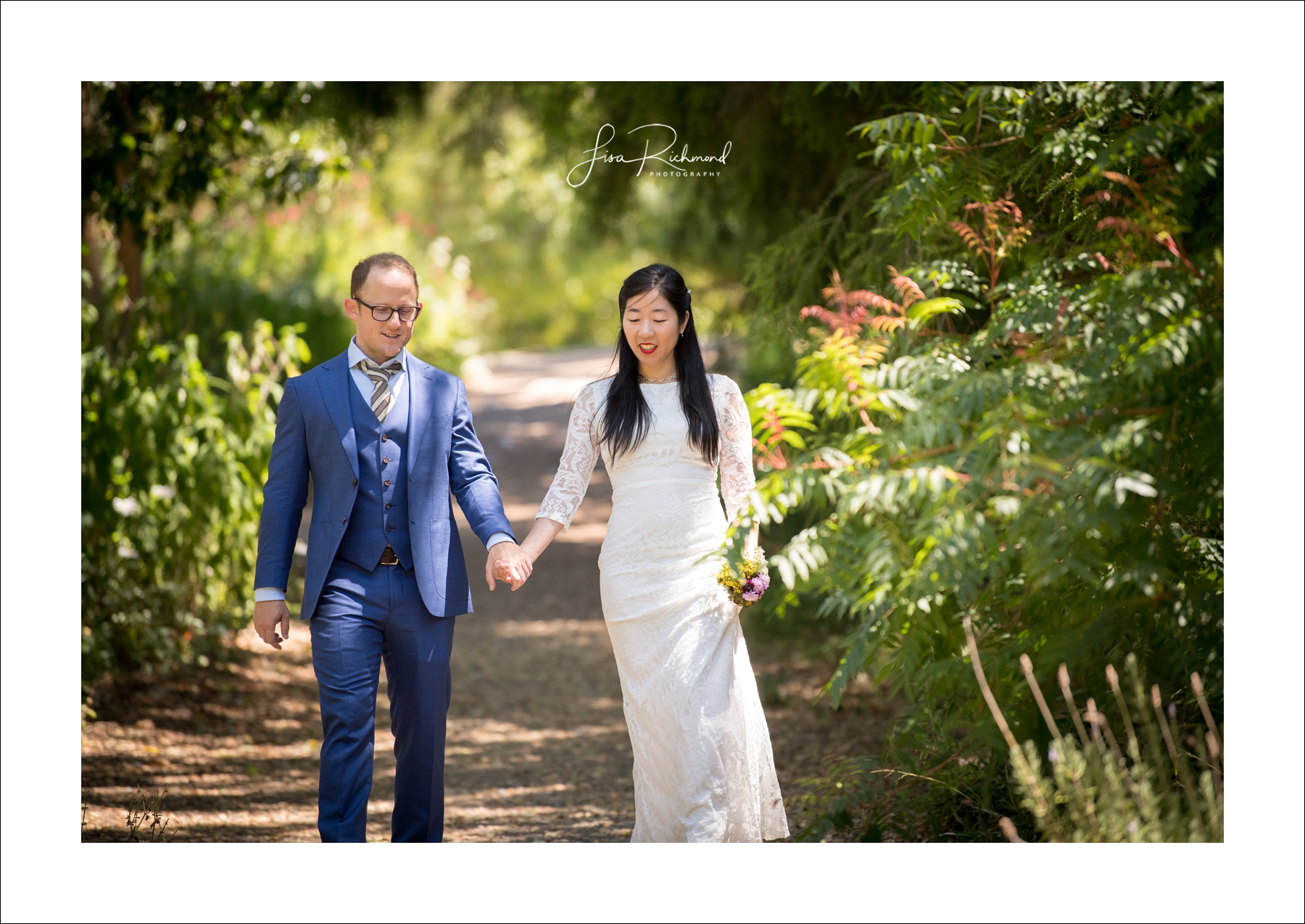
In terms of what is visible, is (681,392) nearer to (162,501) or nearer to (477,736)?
(477,736)

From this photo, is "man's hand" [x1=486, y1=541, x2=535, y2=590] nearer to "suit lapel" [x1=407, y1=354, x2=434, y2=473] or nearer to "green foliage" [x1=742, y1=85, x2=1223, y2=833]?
"suit lapel" [x1=407, y1=354, x2=434, y2=473]

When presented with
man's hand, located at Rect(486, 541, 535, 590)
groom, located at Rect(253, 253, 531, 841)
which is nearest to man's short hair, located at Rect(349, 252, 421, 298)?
groom, located at Rect(253, 253, 531, 841)

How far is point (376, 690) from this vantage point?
10.2 ft

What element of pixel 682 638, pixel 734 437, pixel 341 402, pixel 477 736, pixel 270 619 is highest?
pixel 341 402

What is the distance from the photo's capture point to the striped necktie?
3244mm

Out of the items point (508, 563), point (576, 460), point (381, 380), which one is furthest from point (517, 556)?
point (381, 380)

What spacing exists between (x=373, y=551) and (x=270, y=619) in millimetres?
344

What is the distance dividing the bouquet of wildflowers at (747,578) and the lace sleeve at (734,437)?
0.19 metres

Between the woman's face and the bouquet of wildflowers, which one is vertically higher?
the woman's face

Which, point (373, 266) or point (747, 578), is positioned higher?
point (373, 266)

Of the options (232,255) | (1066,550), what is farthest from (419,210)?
(1066,550)

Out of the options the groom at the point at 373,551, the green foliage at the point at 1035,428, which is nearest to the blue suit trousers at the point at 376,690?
the groom at the point at 373,551
